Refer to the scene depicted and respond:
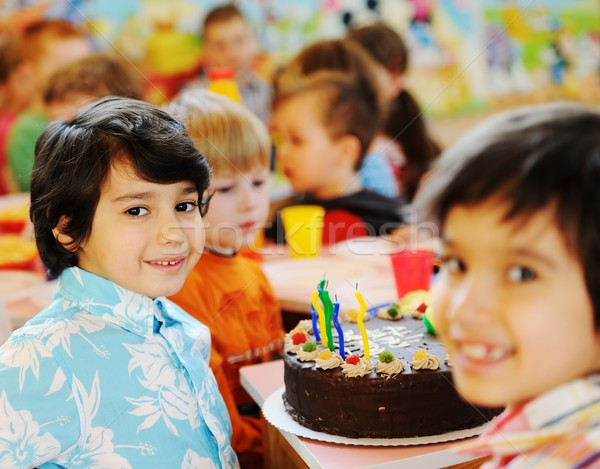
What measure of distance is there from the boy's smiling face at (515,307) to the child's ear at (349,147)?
1932 mm

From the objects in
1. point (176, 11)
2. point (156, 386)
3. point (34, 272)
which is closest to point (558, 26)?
point (176, 11)

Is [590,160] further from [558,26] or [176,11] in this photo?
[558,26]

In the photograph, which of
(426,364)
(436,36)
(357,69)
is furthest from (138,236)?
(436,36)

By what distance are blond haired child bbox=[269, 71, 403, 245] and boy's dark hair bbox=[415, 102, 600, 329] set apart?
185 cm

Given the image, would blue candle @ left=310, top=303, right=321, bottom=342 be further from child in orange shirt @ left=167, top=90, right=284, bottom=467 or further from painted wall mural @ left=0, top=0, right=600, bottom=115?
painted wall mural @ left=0, top=0, right=600, bottom=115

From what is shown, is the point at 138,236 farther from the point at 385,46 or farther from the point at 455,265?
the point at 385,46

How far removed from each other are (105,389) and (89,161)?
33cm

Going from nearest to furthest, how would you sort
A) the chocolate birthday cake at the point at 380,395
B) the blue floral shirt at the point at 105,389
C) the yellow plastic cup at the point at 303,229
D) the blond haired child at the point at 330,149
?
the blue floral shirt at the point at 105,389 < the chocolate birthday cake at the point at 380,395 < the yellow plastic cup at the point at 303,229 < the blond haired child at the point at 330,149

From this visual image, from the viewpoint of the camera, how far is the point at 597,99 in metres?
4.86

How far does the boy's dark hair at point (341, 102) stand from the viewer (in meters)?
2.60

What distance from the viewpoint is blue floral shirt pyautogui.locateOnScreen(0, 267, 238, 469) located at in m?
0.99

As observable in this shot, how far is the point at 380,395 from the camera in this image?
1.09 meters

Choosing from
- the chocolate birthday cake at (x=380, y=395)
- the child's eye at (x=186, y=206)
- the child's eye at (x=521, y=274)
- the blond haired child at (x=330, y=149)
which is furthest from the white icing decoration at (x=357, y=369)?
the blond haired child at (x=330, y=149)

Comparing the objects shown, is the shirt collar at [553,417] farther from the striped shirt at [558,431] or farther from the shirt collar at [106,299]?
the shirt collar at [106,299]
